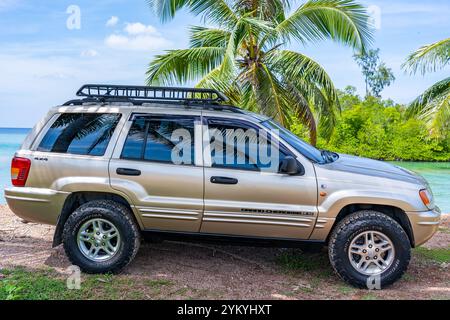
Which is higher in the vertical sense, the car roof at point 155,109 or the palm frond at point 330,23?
the palm frond at point 330,23

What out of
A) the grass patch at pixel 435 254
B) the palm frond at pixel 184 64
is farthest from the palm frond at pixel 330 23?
the grass patch at pixel 435 254

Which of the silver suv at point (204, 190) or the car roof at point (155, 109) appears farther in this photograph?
the car roof at point (155, 109)

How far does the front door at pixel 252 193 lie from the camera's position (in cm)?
478

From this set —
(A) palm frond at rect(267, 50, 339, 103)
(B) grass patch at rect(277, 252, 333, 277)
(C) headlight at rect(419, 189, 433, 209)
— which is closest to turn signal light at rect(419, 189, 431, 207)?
(C) headlight at rect(419, 189, 433, 209)

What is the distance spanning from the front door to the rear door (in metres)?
0.15

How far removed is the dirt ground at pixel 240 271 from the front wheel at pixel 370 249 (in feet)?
0.51

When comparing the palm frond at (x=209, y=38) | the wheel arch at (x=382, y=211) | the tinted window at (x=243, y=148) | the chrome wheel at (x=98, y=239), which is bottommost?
the chrome wheel at (x=98, y=239)

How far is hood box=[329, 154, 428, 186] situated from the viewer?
4.90 metres

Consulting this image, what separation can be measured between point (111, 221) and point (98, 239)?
277mm

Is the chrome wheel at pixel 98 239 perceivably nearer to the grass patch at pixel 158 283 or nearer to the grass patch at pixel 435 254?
the grass patch at pixel 158 283

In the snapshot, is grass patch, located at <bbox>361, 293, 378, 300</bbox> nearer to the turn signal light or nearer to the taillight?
the turn signal light

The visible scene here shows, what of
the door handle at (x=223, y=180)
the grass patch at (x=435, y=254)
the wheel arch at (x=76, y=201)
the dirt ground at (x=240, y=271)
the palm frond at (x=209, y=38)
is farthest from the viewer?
the palm frond at (x=209, y=38)
